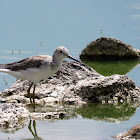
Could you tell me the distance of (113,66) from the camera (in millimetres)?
20469

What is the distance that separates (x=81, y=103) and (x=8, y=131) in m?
3.58

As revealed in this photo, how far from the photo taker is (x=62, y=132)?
8703mm

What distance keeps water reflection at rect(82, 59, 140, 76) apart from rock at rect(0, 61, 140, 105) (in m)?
4.75

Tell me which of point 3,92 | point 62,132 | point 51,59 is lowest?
point 62,132

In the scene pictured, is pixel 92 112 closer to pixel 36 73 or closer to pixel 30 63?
pixel 36 73

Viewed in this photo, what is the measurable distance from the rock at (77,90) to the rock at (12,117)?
208 centimetres

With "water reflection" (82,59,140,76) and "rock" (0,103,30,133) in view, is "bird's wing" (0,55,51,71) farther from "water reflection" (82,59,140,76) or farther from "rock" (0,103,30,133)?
"water reflection" (82,59,140,76)

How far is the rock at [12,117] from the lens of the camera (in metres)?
9.20

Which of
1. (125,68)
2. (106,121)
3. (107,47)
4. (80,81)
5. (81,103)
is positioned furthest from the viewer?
(107,47)

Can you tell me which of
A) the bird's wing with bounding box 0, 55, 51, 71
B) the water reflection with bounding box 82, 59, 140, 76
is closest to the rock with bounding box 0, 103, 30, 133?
the bird's wing with bounding box 0, 55, 51, 71

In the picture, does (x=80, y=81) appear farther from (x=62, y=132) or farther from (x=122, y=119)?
(x=62, y=132)

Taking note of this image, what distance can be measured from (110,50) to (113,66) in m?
2.67

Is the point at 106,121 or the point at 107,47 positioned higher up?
the point at 107,47

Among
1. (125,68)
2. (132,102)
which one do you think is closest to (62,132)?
(132,102)
